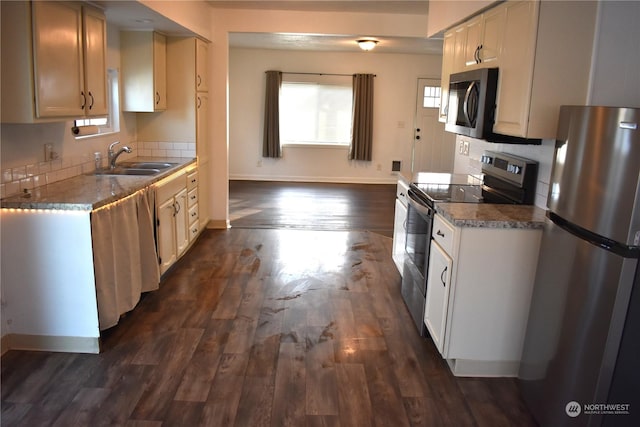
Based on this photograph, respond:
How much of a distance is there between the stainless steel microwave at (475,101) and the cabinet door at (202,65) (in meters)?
2.71

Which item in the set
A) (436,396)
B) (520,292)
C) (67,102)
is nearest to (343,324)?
(436,396)

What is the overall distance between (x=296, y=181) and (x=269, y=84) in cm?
183

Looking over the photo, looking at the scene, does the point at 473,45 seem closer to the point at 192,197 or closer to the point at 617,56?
the point at 617,56

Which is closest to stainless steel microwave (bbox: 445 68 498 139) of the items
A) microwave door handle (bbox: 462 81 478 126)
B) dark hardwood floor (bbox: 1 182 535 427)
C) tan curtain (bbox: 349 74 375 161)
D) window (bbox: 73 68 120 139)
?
microwave door handle (bbox: 462 81 478 126)

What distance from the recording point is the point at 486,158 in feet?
12.2

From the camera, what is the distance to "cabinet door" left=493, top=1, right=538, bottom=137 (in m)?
2.61

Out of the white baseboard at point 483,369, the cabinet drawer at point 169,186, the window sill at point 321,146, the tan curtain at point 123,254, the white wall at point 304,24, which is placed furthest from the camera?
the window sill at point 321,146

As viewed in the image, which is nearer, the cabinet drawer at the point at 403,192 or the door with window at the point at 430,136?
the cabinet drawer at the point at 403,192

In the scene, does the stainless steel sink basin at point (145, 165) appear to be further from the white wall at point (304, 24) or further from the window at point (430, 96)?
the window at point (430, 96)

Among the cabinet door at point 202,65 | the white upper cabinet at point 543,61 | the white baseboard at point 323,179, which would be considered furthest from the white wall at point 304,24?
the white baseboard at point 323,179

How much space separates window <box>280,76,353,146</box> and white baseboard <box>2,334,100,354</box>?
6.78m

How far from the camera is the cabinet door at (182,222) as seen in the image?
447 cm

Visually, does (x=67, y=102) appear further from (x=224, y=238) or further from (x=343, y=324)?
(x=224, y=238)

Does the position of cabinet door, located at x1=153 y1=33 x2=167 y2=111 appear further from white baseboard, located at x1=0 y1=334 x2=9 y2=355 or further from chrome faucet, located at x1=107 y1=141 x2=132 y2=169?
white baseboard, located at x1=0 y1=334 x2=9 y2=355
